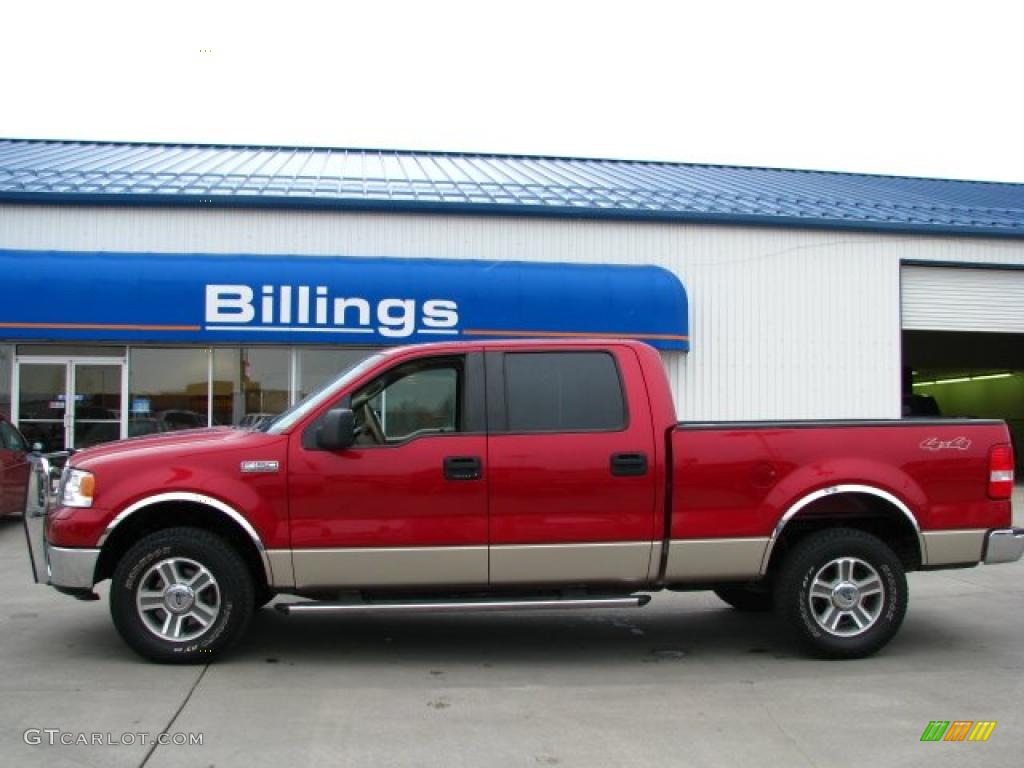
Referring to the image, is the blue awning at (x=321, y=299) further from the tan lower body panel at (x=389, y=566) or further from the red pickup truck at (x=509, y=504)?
the tan lower body panel at (x=389, y=566)

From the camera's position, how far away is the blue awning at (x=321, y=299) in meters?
13.5

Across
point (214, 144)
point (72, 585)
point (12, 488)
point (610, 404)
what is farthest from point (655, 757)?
point (214, 144)

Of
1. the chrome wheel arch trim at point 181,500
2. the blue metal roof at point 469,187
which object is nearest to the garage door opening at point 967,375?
the blue metal roof at point 469,187

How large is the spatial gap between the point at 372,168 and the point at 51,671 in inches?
566

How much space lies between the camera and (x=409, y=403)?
6.03 m

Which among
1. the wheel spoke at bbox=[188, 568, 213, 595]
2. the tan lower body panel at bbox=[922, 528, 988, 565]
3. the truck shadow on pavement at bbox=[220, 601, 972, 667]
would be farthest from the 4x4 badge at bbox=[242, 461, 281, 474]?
the tan lower body panel at bbox=[922, 528, 988, 565]

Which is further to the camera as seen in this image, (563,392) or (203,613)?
(563,392)

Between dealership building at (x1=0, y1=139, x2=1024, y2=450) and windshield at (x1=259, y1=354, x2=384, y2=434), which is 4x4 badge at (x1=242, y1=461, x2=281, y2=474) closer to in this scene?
windshield at (x1=259, y1=354, x2=384, y2=434)

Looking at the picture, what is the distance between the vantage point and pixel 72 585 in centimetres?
563

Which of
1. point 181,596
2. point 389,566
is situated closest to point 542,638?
point 389,566

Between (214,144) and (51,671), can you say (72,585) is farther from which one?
(214,144)

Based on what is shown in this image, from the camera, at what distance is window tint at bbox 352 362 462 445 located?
5.90m

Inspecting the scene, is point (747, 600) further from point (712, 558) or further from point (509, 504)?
point (509, 504)

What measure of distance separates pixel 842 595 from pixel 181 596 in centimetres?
414
